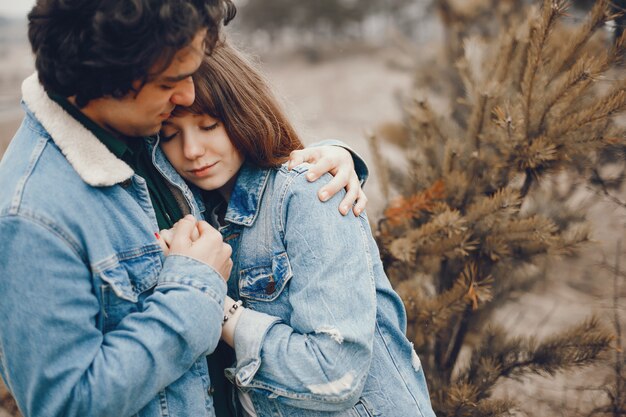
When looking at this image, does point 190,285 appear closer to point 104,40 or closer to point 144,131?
point 144,131

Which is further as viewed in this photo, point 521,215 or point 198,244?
point 521,215

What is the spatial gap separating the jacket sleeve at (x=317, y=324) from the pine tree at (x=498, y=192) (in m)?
0.68

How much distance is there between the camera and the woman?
4.61 feet

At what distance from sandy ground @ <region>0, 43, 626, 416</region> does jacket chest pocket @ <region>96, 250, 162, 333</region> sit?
0.89 meters

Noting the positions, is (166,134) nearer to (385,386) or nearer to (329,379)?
(329,379)

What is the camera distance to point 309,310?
4.63ft

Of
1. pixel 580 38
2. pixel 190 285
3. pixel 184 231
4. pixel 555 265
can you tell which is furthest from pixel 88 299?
pixel 555 265

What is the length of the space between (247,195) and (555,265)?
97.9 inches

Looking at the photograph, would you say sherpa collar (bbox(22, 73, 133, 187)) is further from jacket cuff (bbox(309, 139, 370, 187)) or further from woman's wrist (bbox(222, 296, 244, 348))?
jacket cuff (bbox(309, 139, 370, 187))

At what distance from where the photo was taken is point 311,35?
106ft

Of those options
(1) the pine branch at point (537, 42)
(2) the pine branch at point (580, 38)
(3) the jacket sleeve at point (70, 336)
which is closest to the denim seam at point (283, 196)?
(3) the jacket sleeve at point (70, 336)

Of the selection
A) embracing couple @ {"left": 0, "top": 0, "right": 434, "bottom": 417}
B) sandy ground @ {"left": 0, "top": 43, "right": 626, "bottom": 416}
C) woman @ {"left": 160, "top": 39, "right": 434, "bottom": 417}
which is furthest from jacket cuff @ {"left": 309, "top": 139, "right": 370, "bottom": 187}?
sandy ground @ {"left": 0, "top": 43, "right": 626, "bottom": 416}

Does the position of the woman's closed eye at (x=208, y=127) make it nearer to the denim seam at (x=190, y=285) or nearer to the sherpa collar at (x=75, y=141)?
the sherpa collar at (x=75, y=141)

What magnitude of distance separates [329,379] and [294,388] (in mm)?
106
